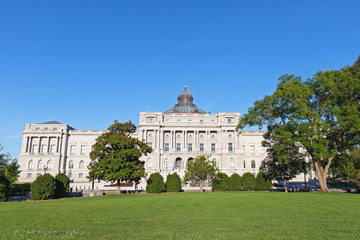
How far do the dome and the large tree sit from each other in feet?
176

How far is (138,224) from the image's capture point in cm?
1110

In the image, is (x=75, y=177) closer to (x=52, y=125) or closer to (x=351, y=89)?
(x=52, y=125)

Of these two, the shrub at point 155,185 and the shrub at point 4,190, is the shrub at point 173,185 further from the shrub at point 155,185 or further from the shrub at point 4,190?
the shrub at point 4,190

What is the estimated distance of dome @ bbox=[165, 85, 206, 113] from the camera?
87.6 m

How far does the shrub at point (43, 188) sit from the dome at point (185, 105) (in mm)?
60539

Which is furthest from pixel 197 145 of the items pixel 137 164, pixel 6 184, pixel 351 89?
pixel 6 184

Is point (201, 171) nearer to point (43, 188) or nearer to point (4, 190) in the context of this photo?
point (43, 188)

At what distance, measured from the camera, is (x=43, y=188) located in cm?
2744

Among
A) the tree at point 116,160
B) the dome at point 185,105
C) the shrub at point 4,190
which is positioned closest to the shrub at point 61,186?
the shrub at point 4,190

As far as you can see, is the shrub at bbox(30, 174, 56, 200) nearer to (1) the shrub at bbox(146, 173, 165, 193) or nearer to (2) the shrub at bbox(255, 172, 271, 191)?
(1) the shrub at bbox(146, 173, 165, 193)

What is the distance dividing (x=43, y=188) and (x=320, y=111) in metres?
32.3

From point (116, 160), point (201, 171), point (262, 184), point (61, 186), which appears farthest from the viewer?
point (201, 171)

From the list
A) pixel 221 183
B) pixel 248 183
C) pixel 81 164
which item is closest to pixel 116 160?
pixel 221 183

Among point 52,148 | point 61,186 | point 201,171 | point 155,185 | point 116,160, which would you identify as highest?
point 52,148
